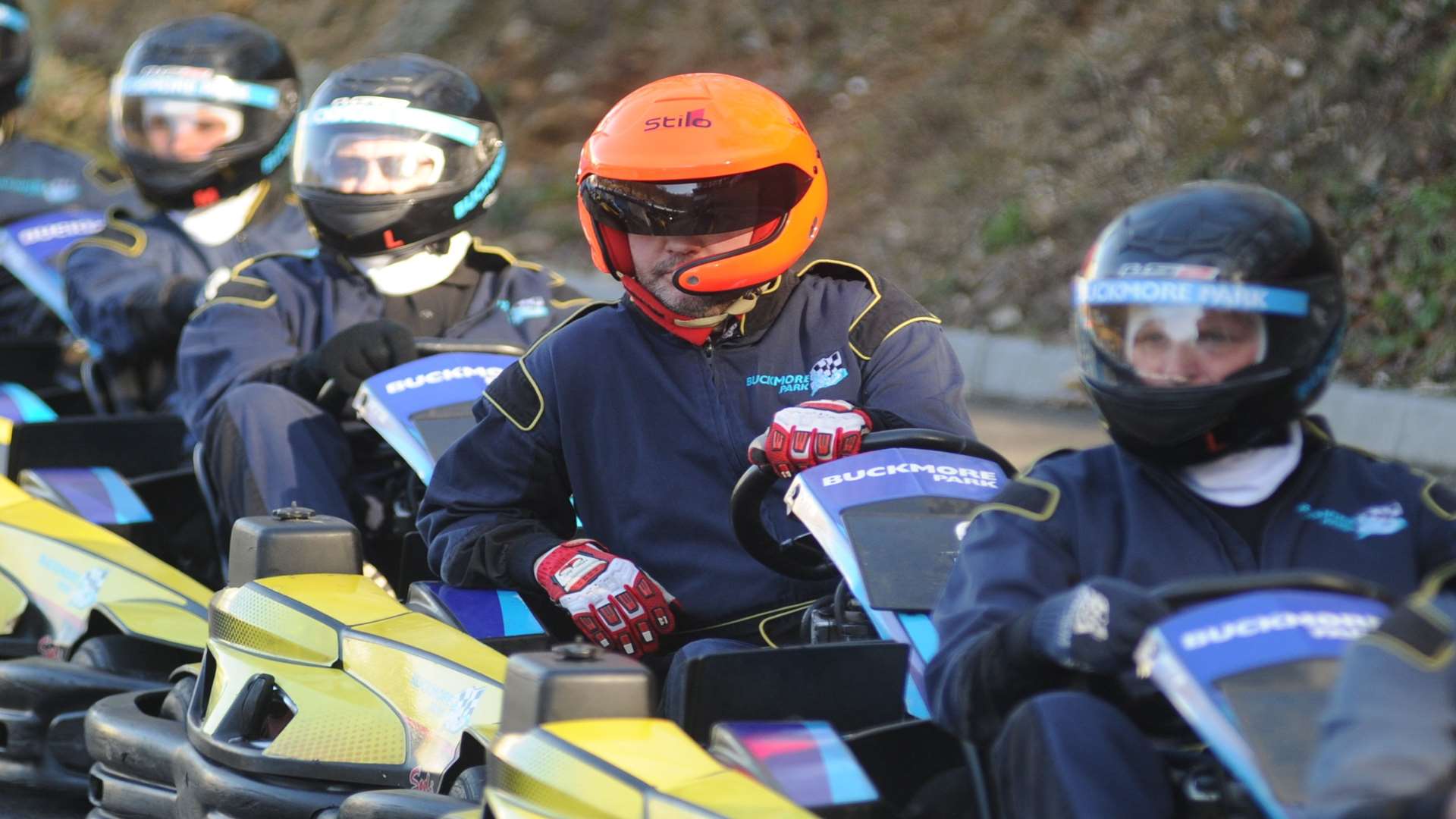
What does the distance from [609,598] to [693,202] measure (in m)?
0.78

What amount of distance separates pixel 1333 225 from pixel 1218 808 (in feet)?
23.7

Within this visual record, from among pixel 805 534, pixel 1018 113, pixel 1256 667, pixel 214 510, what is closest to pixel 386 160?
pixel 214 510

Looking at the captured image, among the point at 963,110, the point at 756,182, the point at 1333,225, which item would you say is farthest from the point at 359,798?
the point at 963,110

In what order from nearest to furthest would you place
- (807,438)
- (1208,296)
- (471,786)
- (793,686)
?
1. (1208,296)
2. (793,686)
3. (471,786)
4. (807,438)

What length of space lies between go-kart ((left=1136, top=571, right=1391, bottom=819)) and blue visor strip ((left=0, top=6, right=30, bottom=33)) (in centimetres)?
691

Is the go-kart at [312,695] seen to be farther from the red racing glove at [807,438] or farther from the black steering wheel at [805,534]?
the red racing glove at [807,438]

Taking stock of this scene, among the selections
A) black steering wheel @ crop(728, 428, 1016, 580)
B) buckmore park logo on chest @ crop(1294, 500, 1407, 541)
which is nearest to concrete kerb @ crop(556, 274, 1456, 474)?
black steering wheel @ crop(728, 428, 1016, 580)

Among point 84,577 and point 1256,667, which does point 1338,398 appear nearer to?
point 84,577

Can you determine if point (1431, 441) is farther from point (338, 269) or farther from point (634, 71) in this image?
point (634, 71)

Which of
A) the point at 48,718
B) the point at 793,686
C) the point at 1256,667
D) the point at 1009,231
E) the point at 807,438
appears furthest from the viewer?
the point at 1009,231

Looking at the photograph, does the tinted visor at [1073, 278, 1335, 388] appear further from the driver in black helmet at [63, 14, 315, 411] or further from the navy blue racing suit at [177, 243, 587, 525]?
the driver in black helmet at [63, 14, 315, 411]

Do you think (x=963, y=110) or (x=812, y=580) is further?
(x=963, y=110)

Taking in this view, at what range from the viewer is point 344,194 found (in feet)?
17.0

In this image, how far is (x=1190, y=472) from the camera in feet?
9.40
